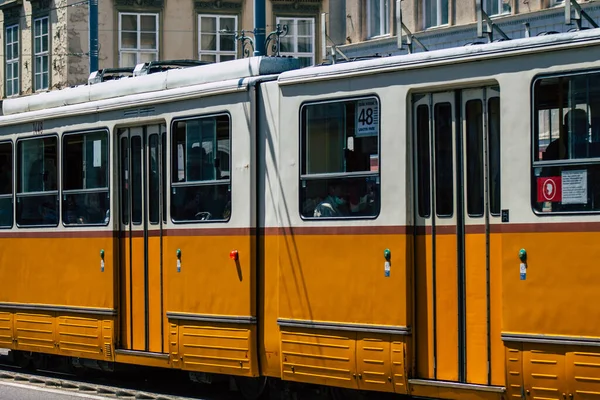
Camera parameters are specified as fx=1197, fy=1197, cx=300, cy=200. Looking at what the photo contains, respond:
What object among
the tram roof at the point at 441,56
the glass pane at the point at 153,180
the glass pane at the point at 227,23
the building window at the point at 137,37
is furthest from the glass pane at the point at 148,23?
the tram roof at the point at 441,56

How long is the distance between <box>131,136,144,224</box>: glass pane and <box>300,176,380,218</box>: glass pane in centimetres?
256

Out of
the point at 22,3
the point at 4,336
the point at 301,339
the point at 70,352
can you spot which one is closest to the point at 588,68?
the point at 301,339

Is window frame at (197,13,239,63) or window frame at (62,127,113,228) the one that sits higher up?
window frame at (197,13,239,63)

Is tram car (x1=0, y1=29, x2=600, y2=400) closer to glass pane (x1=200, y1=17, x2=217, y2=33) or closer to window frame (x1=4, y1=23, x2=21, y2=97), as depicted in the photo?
glass pane (x1=200, y1=17, x2=217, y2=33)

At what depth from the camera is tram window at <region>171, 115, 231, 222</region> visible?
11.6 m

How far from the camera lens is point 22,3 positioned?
45.5 metres

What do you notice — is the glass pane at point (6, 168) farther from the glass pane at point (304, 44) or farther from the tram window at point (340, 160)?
the glass pane at point (304, 44)

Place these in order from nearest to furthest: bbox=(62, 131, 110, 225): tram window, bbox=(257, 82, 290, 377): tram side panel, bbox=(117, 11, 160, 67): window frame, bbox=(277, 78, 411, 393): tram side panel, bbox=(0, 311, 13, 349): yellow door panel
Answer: bbox=(277, 78, 411, 393): tram side panel → bbox=(257, 82, 290, 377): tram side panel → bbox=(62, 131, 110, 225): tram window → bbox=(0, 311, 13, 349): yellow door panel → bbox=(117, 11, 160, 67): window frame

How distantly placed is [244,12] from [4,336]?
30.2m

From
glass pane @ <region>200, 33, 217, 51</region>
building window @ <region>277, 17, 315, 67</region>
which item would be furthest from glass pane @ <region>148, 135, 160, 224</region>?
building window @ <region>277, 17, 315, 67</region>

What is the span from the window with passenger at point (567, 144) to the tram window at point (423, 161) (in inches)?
43.0

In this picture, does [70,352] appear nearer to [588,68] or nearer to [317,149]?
[317,149]

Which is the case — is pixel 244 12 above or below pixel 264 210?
above

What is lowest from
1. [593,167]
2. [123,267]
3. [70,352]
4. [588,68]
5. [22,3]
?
[70,352]
